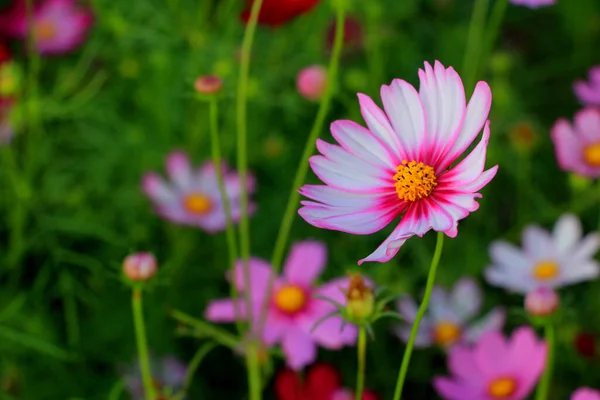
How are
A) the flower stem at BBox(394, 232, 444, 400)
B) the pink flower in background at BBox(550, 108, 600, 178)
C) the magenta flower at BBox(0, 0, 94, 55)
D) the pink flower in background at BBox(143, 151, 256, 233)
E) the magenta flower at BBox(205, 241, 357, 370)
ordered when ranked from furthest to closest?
1. the magenta flower at BBox(0, 0, 94, 55)
2. the pink flower in background at BBox(143, 151, 256, 233)
3. the pink flower in background at BBox(550, 108, 600, 178)
4. the magenta flower at BBox(205, 241, 357, 370)
5. the flower stem at BBox(394, 232, 444, 400)

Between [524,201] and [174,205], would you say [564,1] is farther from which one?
[174,205]

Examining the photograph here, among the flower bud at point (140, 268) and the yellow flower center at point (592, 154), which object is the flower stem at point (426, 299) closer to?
the flower bud at point (140, 268)

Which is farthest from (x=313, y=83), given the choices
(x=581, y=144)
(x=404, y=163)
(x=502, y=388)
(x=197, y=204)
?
(x=404, y=163)

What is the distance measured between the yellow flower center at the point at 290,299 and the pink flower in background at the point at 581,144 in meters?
0.31

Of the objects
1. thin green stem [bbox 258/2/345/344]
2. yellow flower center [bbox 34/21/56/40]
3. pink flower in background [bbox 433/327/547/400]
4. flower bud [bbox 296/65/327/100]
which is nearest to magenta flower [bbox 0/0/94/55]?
yellow flower center [bbox 34/21/56/40]

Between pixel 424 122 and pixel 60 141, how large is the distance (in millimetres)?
816

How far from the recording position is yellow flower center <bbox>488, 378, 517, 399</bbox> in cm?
80

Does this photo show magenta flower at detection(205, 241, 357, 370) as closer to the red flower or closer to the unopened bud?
the unopened bud

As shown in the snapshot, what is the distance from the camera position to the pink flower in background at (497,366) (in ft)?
2.60

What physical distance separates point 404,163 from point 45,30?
93cm

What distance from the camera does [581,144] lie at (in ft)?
3.14

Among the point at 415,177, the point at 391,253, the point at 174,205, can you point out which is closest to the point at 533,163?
the point at 174,205

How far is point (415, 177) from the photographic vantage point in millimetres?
538

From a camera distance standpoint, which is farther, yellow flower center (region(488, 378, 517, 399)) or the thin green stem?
yellow flower center (region(488, 378, 517, 399))
